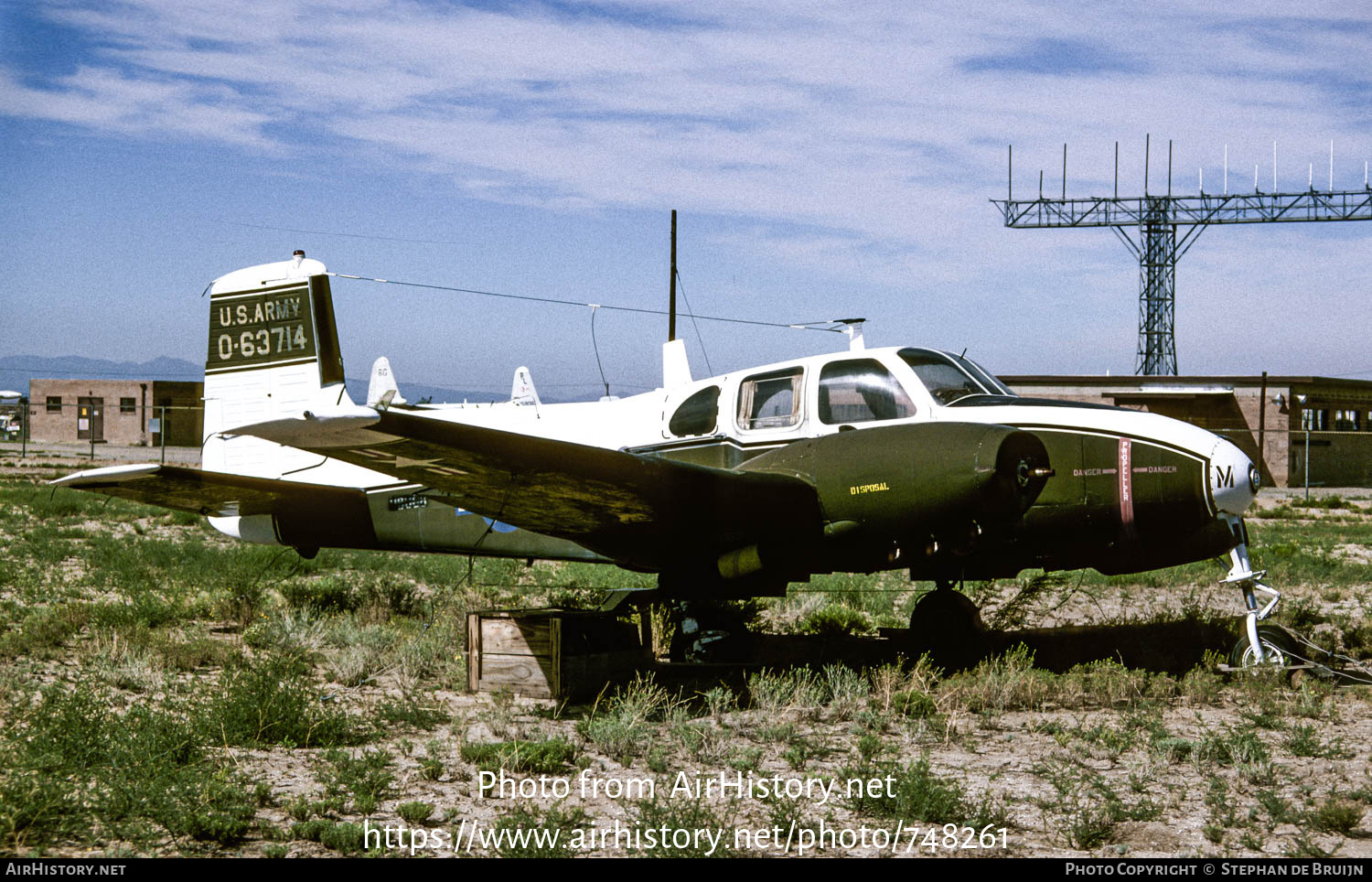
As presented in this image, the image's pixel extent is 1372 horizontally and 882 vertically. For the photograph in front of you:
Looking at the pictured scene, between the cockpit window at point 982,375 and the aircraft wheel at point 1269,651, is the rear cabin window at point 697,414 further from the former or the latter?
the aircraft wheel at point 1269,651

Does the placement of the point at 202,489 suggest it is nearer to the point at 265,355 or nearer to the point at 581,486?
the point at 265,355

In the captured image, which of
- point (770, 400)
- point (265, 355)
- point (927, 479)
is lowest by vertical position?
point (927, 479)

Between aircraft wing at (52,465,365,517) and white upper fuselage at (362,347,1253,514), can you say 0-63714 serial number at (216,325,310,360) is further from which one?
white upper fuselage at (362,347,1253,514)

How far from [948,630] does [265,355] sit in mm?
7456

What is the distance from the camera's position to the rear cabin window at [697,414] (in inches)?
391

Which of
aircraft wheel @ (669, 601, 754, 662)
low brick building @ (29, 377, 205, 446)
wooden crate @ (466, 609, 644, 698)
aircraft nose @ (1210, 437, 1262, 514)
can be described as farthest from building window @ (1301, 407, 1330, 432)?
low brick building @ (29, 377, 205, 446)

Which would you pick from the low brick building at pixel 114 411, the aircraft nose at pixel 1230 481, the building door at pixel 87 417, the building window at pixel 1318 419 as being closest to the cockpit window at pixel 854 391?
the aircraft nose at pixel 1230 481

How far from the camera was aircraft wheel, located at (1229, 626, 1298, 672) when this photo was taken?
890cm

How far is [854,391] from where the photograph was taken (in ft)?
30.5

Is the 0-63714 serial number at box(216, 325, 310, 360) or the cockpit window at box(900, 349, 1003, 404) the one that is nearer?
the cockpit window at box(900, 349, 1003, 404)

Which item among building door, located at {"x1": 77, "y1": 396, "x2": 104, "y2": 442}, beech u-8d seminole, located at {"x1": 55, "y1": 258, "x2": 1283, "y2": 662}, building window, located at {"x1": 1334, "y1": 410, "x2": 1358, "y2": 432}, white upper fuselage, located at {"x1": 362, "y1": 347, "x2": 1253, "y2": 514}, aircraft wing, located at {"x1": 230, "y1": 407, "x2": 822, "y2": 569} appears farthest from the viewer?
building door, located at {"x1": 77, "y1": 396, "x2": 104, "y2": 442}

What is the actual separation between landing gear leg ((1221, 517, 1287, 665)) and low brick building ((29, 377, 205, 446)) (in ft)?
203

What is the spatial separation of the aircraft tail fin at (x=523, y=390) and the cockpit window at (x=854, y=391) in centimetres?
386

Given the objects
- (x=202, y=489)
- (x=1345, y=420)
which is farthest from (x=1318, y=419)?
(x=202, y=489)
